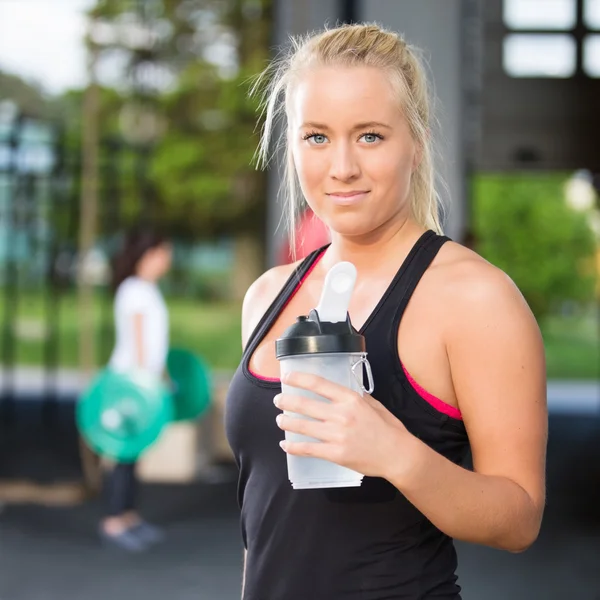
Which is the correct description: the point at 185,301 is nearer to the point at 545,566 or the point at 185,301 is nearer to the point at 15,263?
the point at 15,263

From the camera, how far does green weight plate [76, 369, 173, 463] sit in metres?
4.86

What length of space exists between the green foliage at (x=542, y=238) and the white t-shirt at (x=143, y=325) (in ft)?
77.9

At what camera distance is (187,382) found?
18.4 ft

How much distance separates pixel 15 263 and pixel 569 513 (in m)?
4.03

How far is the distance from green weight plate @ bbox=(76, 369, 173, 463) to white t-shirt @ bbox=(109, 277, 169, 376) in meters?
0.15

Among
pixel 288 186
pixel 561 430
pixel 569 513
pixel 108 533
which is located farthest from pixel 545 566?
pixel 561 430

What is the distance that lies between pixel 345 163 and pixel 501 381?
281 mm

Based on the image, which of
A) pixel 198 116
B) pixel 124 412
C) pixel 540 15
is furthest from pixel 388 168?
pixel 198 116

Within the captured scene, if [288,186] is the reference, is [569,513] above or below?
below

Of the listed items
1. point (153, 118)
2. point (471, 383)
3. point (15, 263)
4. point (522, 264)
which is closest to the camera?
point (471, 383)

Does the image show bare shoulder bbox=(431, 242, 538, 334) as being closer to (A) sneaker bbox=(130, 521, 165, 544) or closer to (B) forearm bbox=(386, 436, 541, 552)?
(B) forearm bbox=(386, 436, 541, 552)

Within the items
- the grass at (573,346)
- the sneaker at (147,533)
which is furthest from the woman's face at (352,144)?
the grass at (573,346)

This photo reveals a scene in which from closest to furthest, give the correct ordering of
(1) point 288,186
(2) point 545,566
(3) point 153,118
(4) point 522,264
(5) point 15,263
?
1. (1) point 288,186
2. (2) point 545,566
3. (5) point 15,263
4. (3) point 153,118
5. (4) point 522,264

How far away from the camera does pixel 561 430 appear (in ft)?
34.7
